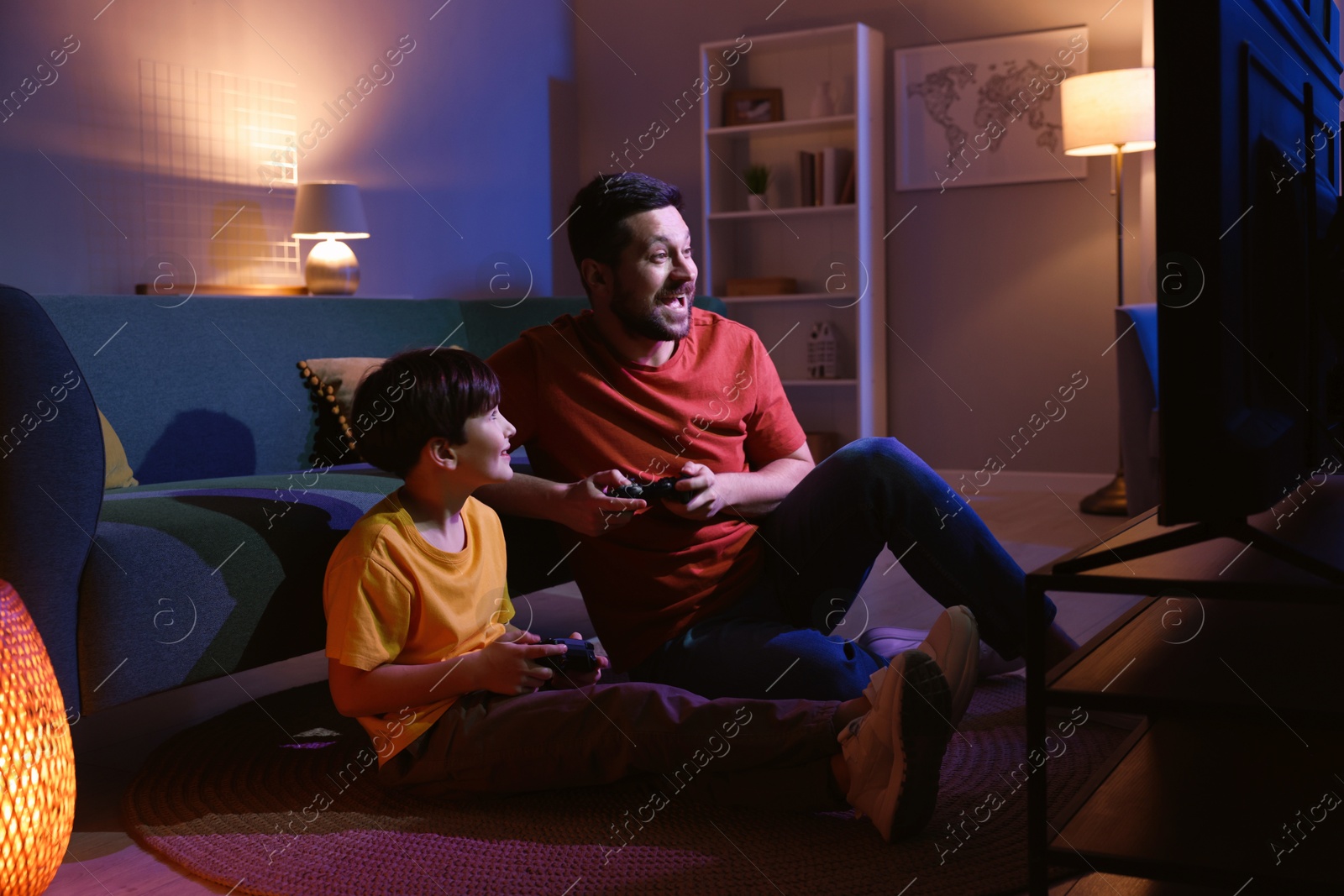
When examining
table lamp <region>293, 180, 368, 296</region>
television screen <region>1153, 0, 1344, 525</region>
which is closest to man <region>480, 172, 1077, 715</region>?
television screen <region>1153, 0, 1344, 525</region>

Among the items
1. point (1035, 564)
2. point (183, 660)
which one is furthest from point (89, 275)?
point (1035, 564)

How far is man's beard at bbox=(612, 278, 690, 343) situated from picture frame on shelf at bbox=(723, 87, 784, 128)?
3.59 metres

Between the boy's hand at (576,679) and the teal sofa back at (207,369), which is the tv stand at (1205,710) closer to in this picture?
the boy's hand at (576,679)

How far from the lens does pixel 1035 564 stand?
3.16 m

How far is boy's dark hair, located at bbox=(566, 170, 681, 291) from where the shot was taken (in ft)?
5.89

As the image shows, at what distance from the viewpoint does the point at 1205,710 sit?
892 mm

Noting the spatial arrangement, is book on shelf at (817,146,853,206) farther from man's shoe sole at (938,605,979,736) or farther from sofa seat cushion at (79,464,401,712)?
man's shoe sole at (938,605,979,736)

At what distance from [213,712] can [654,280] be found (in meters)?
1.12

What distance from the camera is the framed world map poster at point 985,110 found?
4688 mm

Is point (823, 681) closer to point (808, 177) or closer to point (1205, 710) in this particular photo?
point (1205, 710)

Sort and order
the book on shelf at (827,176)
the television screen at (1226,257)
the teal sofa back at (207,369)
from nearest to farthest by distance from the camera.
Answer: the television screen at (1226,257) → the teal sofa back at (207,369) → the book on shelf at (827,176)

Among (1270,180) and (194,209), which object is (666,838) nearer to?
(1270,180)

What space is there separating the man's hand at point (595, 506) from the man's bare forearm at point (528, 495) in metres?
0.02

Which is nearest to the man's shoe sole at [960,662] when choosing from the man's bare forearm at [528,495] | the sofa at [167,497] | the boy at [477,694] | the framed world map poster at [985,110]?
the boy at [477,694]
